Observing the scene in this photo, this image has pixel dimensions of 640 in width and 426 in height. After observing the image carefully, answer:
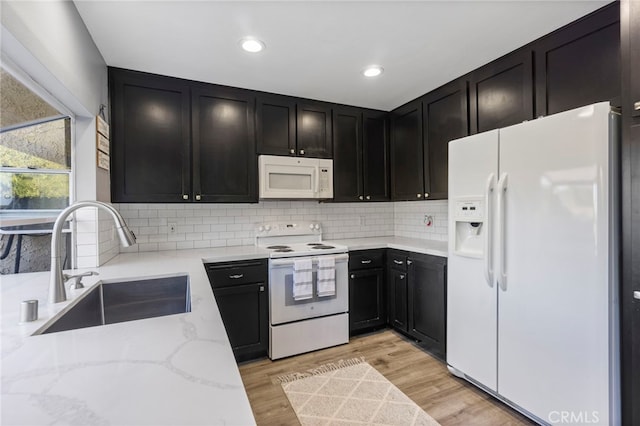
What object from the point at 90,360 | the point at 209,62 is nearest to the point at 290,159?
the point at 209,62

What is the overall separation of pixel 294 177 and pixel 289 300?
116 cm

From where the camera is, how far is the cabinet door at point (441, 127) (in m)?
2.63

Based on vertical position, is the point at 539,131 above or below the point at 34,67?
below

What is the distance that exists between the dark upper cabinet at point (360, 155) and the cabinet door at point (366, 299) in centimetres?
84

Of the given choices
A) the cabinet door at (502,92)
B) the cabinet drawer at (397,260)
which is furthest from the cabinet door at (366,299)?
the cabinet door at (502,92)

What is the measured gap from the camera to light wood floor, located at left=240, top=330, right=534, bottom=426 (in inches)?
73.8

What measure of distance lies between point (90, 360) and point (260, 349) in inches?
78.6

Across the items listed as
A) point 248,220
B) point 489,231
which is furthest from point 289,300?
point 489,231

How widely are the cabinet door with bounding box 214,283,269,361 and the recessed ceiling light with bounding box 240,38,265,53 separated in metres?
1.78

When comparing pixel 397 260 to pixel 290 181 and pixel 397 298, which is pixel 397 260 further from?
pixel 290 181

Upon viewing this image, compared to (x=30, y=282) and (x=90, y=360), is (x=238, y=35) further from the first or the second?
(x=90, y=360)

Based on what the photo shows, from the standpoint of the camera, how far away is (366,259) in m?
3.02

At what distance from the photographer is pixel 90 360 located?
752 mm

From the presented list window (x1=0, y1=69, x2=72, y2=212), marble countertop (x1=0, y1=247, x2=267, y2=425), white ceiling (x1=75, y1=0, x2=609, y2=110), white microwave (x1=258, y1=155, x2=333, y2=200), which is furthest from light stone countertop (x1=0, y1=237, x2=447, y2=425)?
white microwave (x1=258, y1=155, x2=333, y2=200)
